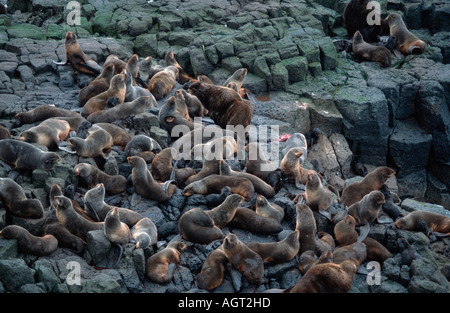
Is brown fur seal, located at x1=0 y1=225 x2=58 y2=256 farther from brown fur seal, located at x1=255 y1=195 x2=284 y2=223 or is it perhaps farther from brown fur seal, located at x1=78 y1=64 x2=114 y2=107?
brown fur seal, located at x1=78 y1=64 x2=114 y2=107

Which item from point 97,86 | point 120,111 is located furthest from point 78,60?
point 120,111

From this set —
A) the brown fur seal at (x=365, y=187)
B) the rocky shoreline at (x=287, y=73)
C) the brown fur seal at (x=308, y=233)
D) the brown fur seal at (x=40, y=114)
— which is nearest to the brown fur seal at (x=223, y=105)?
the rocky shoreline at (x=287, y=73)

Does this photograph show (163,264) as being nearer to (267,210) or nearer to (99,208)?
(99,208)

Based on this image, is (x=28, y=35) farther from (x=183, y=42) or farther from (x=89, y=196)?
(x=89, y=196)

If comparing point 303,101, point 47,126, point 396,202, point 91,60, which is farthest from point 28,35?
point 396,202

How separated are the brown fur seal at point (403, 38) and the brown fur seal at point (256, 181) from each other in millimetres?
9223

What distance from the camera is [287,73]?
13.0m

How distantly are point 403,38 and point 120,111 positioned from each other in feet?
32.6

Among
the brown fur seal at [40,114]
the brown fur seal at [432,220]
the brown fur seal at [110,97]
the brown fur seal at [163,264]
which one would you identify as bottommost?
the brown fur seal at [432,220]

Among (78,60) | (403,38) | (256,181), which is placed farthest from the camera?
(403,38)

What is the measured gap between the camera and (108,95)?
10.2 meters

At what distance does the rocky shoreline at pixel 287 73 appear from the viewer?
1154 cm

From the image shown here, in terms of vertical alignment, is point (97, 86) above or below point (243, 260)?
above

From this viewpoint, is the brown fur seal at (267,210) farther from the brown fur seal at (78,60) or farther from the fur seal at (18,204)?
the brown fur seal at (78,60)
